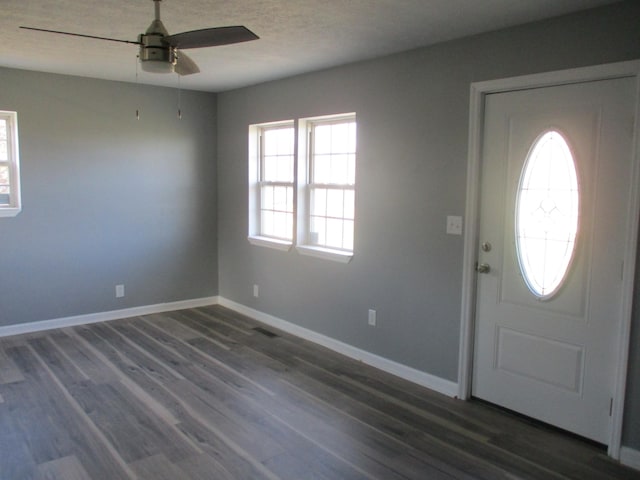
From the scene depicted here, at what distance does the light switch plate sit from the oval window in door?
0.39m

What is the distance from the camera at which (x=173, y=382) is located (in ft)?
12.4

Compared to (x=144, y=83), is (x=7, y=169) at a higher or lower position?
lower

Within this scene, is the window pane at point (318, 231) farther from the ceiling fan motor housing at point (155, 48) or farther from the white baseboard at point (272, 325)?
the ceiling fan motor housing at point (155, 48)

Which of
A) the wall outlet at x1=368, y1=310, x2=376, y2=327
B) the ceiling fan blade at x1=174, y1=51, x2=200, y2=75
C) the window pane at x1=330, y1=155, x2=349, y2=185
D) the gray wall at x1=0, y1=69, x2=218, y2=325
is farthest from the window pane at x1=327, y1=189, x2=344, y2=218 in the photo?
the ceiling fan blade at x1=174, y1=51, x2=200, y2=75

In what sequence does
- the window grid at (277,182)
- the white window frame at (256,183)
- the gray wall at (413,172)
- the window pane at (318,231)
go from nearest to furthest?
the gray wall at (413,172)
the window pane at (318,231)
the window grid at (277,182)
the white window frame at (256,183)

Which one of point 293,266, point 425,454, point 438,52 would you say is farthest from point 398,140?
point 425,454

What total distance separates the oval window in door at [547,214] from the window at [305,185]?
5.06 ft

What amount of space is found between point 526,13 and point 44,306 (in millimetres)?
4702

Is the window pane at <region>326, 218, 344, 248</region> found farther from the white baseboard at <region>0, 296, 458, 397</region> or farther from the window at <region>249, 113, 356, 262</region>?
the white baseboard at <region>0, 296, 458, 397</region>

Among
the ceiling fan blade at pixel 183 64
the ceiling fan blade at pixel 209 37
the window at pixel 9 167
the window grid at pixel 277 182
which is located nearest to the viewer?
the ceiling fan blade at pixel 209 37

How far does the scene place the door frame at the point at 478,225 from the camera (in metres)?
2.68

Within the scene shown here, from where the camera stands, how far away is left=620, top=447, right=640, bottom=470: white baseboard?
2748mm

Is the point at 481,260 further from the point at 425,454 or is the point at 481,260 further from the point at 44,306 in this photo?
the point at 44,306

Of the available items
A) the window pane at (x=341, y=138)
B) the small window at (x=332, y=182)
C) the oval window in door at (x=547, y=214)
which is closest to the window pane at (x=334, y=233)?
the small window at (x=332, y=182)
